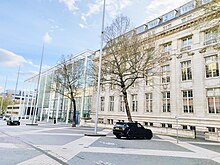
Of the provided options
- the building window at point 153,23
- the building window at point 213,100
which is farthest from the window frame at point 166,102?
the building window at point 153,23

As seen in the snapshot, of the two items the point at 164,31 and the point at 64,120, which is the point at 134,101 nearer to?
the point at 164,31

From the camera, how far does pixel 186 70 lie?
88.3 feet

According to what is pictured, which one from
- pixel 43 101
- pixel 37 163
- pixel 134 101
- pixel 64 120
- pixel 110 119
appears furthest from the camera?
pixel 43 101

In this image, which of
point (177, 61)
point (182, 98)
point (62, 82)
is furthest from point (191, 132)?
point (62, 82)

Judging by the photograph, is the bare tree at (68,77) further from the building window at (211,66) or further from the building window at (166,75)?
the building window at (211,66)

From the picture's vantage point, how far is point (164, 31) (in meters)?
29.8

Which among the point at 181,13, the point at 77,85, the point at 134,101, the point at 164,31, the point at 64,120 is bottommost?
the point at 64,120

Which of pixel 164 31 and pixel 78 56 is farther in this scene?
pixel 78 56

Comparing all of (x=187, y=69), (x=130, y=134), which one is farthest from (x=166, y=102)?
(x=130, y=134)

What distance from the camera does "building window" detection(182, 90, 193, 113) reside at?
25.5 m

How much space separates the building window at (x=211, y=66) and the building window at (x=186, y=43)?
3.27 metres

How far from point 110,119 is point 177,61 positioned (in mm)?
16637

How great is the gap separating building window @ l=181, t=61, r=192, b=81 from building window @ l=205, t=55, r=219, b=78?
7.48 ft

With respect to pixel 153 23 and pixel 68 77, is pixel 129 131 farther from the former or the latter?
pixel 153 23
